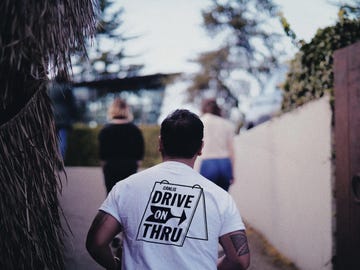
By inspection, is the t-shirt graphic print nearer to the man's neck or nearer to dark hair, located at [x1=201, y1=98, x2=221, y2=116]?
the man's neck

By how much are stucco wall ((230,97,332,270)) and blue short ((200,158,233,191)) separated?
0.67 meters

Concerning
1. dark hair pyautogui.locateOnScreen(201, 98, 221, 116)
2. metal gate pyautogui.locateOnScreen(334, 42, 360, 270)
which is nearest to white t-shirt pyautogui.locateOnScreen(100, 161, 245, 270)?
metal gate pyautogui.locateOnScreen(334, 42, 360, 270)

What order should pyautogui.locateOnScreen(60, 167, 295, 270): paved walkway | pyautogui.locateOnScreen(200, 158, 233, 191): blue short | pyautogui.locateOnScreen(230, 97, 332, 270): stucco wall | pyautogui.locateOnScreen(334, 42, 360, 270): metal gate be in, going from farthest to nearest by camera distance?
pyautogui.locateOnScreen(200, 158, 233, 191): blue short, pyautogui.locateOnScreen(60, 167, 295, 270): paved walkway, pyautogui.locateOnScreen(230, 97, 332, 270): stucco wall, pyautogui.locateOnScreen(334, 42, 360, 270): metal gate

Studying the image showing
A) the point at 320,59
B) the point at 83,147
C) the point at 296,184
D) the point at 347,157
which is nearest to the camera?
the point at 347,157

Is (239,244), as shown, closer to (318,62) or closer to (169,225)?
(169,225)

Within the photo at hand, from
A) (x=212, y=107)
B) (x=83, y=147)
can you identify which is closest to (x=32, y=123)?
(x=212, y=107)

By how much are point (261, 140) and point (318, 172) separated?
283 cm

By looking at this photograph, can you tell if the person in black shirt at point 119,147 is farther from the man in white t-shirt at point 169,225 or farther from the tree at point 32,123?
the man in white t-shirt at point 169,225

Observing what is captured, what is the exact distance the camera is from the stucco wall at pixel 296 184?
4738 mm

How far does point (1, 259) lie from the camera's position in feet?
8.14

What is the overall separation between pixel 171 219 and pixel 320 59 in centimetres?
367

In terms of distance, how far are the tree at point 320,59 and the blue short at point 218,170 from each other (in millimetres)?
1086

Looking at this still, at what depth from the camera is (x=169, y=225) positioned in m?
2.25

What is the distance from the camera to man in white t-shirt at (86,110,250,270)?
7.32 ft
